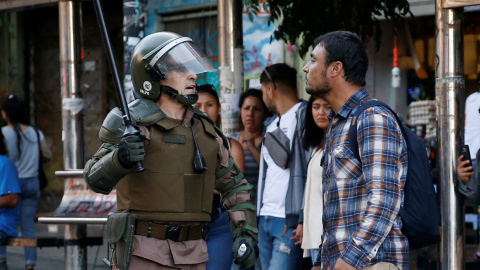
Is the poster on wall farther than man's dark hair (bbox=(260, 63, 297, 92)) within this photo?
Yes

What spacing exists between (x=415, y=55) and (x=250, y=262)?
6685mm

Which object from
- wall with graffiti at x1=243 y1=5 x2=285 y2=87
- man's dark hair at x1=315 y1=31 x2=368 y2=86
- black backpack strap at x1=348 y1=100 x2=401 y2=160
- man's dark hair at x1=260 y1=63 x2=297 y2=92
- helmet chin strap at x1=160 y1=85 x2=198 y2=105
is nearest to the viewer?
black backpack strap at x1=348 y1=100 x2=401 y2=160

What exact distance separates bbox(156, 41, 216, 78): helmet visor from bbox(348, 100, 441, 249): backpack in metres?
1.00

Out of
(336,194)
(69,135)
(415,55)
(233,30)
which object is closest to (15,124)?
(69,135)

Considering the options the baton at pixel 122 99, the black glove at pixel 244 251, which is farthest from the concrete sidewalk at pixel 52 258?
the baton at pixel 122 99

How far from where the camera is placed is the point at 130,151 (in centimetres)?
330

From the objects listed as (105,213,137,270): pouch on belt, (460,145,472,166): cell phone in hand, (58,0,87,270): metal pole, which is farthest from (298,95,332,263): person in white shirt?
(58,0,87,270): metal pole

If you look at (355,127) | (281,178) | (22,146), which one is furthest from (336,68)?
(22,146)

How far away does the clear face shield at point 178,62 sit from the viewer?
374cm

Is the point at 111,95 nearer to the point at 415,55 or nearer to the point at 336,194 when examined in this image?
the point at 415,55

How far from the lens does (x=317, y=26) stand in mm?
6711

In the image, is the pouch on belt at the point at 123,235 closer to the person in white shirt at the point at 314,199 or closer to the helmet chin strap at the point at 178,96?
the helmet chin strap at the point at 178,96

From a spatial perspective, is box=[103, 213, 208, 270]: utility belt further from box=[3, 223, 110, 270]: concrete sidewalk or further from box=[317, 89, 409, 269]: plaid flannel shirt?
box=[3, 223, 110, 270]: concrete sidewalk

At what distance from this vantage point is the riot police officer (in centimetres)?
354
